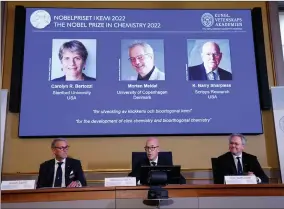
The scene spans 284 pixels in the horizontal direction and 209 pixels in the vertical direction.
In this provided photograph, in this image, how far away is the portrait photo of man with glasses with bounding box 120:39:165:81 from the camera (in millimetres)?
4332

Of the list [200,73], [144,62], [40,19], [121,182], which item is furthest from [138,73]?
[121,182]

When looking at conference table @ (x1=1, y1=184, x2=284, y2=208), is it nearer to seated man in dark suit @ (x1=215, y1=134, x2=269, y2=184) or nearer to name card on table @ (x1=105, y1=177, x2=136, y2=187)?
name card on table @ (x1=105, y1=177, x2=136, y2=187)

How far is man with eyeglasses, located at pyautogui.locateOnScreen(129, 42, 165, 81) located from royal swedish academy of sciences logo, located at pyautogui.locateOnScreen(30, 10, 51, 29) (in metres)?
1.06

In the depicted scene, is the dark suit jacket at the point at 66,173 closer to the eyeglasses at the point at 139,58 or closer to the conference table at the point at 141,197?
the conference table at the point at 141,197

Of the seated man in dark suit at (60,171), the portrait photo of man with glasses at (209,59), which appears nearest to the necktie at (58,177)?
the seated man in dark suit at (60,171)

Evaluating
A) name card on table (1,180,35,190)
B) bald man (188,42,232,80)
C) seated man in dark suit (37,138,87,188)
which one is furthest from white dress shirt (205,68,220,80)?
name card on table (1,180,35,190)

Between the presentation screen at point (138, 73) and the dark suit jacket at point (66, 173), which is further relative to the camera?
the presentation screen at point (138, 73)

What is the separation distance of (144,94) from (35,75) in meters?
1.26

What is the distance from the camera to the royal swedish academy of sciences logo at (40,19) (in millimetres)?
4445

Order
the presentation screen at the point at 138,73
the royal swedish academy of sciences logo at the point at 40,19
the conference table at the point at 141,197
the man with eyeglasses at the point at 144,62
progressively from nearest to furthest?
the conference table at the point at 141,197, the presentation screen at the point at 138,73, the man with eyeglasses at the point at 144,62, the royal swedish academy of sciences logo at the point at 40,19

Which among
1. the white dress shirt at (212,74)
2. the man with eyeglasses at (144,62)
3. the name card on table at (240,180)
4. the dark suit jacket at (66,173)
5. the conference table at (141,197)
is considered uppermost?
the man with eyeglasses at (144,62)

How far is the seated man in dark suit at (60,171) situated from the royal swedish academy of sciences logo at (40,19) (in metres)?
1.66

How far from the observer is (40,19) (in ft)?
14.7

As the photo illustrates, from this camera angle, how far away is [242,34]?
4.53 meters
